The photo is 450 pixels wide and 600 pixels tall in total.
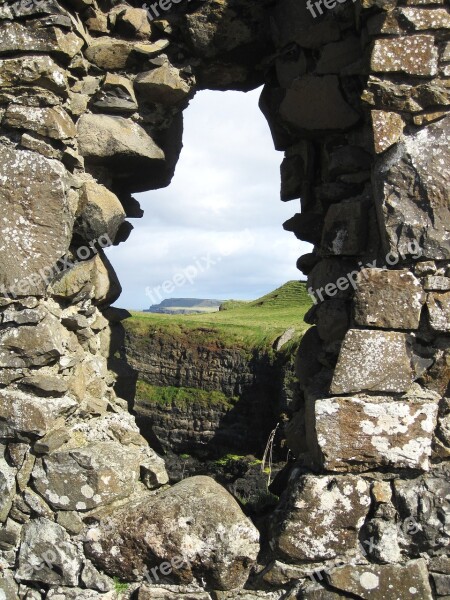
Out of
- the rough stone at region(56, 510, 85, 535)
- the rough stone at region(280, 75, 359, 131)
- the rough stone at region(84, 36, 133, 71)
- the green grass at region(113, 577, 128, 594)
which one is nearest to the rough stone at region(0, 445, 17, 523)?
the rough stone at region(56, 510, 85, 535)

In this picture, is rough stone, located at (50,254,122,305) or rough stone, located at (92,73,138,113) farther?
rough stone, located at (92,73,138,113)

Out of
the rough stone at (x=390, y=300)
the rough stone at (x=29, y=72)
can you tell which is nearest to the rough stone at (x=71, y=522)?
the rough stone at (x=390, y=300)

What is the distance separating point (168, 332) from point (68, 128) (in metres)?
9.91

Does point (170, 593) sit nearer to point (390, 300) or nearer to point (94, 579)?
point (94, 579)

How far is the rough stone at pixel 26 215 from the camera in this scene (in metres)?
3.14

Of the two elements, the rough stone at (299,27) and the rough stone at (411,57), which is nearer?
the rough stone at (411,57)

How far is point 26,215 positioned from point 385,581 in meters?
2.54

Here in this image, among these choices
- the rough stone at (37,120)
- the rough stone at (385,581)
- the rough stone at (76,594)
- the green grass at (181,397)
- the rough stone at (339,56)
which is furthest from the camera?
the green grass at (181,397)

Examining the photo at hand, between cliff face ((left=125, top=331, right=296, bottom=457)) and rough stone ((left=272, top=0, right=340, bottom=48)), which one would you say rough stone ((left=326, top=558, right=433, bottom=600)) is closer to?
rough stone ((left=272, top=0, right=340, bottom=48))

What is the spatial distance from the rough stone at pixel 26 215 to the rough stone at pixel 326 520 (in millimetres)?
1742

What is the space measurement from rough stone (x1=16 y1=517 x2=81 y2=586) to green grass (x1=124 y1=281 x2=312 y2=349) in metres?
8.11

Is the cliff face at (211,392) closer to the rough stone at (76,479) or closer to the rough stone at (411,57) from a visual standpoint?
the rough stone at (76,479)

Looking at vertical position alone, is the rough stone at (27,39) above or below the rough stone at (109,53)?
below

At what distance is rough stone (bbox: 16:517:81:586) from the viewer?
10.1 feet
